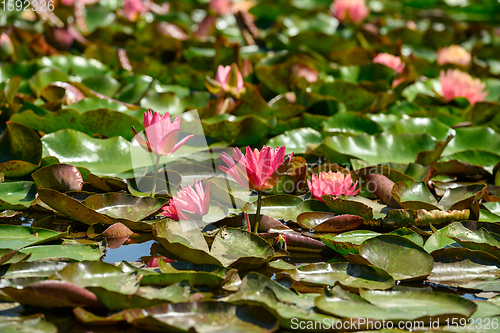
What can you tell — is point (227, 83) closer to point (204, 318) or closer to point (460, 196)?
point (460, 196)

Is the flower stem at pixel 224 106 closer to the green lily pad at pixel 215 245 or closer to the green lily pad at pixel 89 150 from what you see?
the green lily pad at pixel 89 150

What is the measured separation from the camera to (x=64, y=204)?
61.2 inches

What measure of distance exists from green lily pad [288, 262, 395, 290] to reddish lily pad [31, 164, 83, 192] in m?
0.92

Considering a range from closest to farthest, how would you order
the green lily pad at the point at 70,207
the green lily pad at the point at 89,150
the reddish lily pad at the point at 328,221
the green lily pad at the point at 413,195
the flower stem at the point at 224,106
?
1. the green lily pad at the point at 70,207
2. the reddish lily pad at the point at 328,221
3. the green lily pad at the point at 413,195
4. the green lily pad at the point at 89,150
5. the flower stem at the point at 224,106

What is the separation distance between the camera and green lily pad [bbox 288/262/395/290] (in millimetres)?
1315

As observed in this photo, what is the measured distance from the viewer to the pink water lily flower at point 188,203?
157 cm

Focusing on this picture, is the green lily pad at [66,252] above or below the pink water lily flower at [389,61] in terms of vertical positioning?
below

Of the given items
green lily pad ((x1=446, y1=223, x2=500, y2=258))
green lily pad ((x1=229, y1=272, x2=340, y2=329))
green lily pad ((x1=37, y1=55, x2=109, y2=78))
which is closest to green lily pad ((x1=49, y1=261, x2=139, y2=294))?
green lily pad ((x1=229, y1=272, x2=340, y2=329))

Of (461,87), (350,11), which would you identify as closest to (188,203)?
(461,87)

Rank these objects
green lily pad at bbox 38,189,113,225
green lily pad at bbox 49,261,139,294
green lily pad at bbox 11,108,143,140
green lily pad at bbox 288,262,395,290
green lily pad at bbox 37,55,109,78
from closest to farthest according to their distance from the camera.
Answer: green lily pad at bbox 49,261,139,294 → green lily pad at bbox 288,262,395,290 → green lily pad at bbox 38,189,113,225 → green lily pad at bbox 11,108,143,140 → green lily pad at bbox 37,55,109,78

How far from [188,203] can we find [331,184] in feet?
1.84

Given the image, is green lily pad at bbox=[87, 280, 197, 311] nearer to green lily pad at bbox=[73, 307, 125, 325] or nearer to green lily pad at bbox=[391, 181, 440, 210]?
green lily pad at bbox=[73, 307, 125, 325]

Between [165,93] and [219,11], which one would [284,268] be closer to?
[165,93]

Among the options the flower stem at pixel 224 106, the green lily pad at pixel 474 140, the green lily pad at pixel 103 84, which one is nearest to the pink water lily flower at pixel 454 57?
the green lily pad at pixel 474 140
